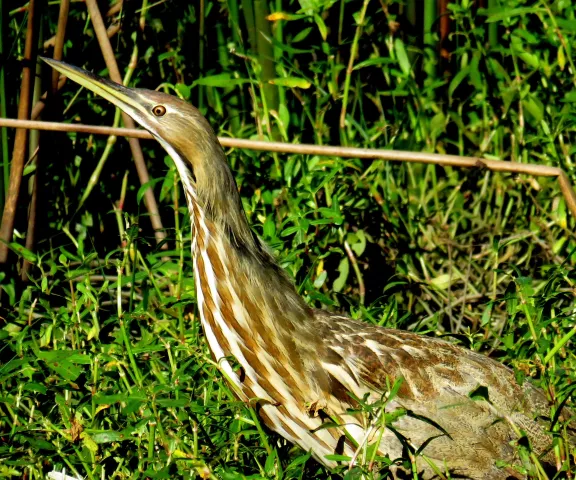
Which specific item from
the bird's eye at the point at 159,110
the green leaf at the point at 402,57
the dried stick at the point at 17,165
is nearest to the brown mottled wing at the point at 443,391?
the bird's eye at the point at 159,110

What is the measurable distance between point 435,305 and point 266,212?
0.68 meters

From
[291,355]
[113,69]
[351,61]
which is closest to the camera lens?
[291,355]

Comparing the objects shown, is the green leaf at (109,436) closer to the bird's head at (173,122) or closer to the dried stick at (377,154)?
the bird's head at (173,122)

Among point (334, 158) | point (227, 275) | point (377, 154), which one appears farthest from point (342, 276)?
point (227, 275)

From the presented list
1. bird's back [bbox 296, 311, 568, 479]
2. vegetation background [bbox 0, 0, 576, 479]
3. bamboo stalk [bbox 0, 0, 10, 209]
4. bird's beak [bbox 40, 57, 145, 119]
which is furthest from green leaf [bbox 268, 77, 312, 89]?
bird's back [bbox 296, 311, 568, 479]

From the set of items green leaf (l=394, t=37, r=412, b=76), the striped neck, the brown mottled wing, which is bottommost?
the brown mottled wing

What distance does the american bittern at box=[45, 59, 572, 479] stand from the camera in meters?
2.54

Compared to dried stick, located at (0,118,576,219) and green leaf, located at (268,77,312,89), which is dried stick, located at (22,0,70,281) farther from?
green leaf, located at (268,77,312,89)

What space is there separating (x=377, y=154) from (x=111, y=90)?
84cm

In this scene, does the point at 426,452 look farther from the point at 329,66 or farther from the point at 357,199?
the point at 329,66

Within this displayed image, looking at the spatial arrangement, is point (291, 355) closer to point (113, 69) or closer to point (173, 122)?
point (173, 122)

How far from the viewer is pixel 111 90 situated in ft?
8.98

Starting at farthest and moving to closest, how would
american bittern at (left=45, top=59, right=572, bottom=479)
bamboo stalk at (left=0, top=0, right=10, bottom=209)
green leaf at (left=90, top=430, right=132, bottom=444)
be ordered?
bamboo stalk at (left=0, top=0, right=10, bottom=209)
american bittern at (left=45, top=59, right=572, bottom=479)
green leaf at (left=90, top=430, right=132, bottom=444)

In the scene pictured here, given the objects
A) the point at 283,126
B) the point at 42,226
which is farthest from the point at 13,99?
the point at 283,126
